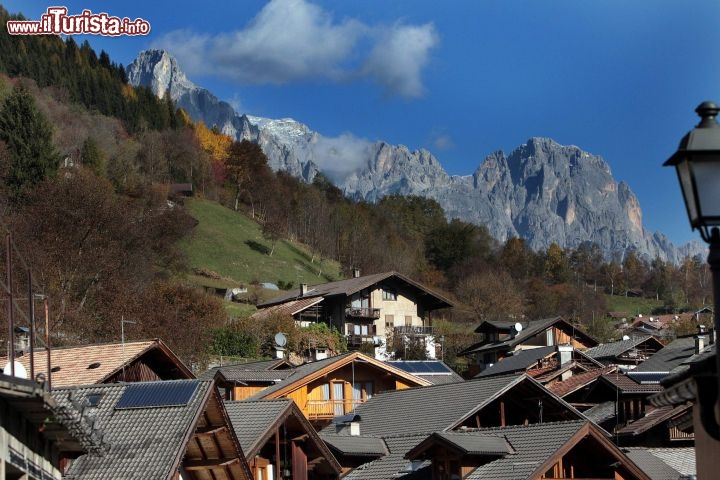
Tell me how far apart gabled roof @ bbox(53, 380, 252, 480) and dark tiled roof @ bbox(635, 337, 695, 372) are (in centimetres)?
3289

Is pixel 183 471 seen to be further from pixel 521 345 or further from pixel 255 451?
pixel 521 345

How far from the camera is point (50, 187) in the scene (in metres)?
80.1

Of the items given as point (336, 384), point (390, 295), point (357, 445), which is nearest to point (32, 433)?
point (357, 445)

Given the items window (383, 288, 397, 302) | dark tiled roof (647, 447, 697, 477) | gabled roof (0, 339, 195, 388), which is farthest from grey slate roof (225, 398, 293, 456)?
window (383, 288, 397, 302)

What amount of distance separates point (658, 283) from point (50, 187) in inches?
4065

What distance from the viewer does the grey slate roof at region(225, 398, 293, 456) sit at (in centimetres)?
3241

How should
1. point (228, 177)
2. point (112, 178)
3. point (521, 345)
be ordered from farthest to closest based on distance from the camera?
point (228, 177) < point (112, 178) < point (521, 345)

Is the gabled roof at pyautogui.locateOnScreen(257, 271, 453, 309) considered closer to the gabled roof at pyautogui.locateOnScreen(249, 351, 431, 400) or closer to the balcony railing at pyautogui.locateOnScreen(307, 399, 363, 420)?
the gabled roof at pyautogui.locateOnScreen(249, 351, 431, 400)

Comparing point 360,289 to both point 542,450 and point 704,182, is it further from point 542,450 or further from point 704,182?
point 704,182

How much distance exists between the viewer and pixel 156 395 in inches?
1015

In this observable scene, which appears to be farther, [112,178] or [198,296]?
[112,178]

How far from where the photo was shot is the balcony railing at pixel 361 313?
90.6 metres

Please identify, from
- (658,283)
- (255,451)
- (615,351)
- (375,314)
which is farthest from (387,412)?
(658,283)

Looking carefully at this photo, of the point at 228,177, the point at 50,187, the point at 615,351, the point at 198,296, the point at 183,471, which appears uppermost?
the point at 228,177
